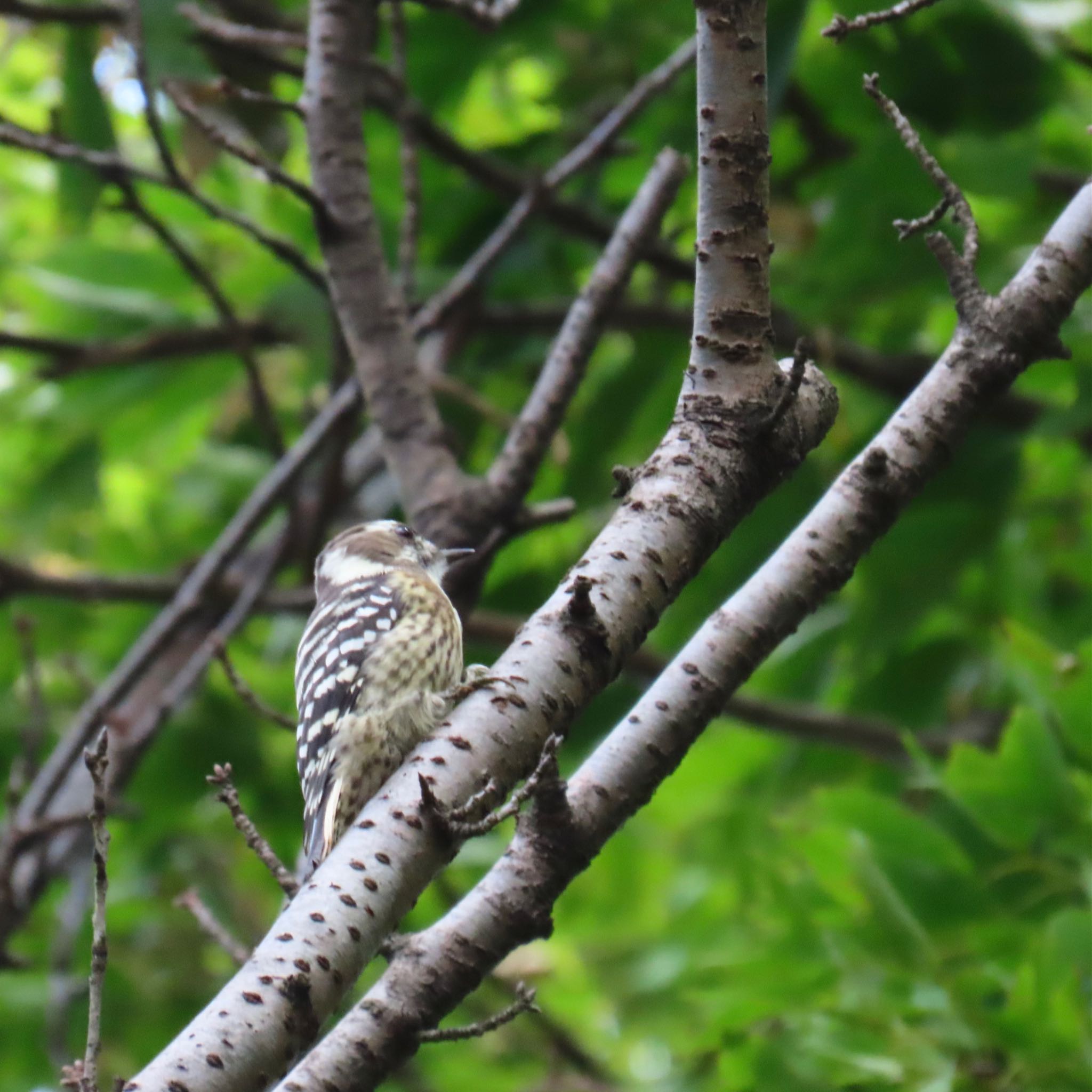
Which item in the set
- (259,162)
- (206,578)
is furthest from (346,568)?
(259,162)

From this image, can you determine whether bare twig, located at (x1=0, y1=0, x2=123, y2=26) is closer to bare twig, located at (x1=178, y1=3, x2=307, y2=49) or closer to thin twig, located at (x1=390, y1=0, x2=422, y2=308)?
bare twig, located at (x1=178, y1=3, x2=307, y2=49)

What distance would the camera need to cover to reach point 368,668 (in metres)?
3.03

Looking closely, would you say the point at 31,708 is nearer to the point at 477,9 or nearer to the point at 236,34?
the point at 236,34

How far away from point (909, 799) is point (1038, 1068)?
204 cm

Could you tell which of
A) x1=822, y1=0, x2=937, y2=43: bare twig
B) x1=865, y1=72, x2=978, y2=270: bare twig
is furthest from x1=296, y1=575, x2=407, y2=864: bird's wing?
x1=822, y1=0, x2=937, y2=43: bare twig

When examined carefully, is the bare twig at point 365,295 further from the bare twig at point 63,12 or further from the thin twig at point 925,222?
the thin twig at point 925,222

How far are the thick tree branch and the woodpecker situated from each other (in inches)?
28.9

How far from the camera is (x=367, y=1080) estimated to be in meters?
1.56

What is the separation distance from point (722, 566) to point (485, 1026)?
242 centimetres

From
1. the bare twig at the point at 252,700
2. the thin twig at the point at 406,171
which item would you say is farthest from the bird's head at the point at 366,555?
the bare twig at the point at 252,700

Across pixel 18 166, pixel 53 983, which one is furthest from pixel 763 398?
pixel 18 166

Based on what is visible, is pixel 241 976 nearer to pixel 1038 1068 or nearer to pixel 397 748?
pixel 397 748

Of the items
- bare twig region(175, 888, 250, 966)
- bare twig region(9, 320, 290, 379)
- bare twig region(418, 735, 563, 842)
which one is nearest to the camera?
bare twig region(418, 735, 563, 842)

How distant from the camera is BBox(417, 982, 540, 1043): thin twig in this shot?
5.48ft
